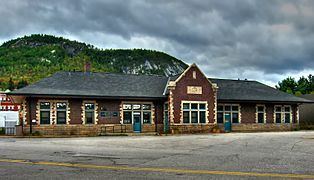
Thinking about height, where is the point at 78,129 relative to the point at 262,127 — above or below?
above

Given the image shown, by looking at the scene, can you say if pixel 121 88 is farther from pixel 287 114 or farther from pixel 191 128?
pixel 287 114

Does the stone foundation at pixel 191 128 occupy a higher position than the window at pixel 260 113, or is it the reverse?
the window at pixel 260 113

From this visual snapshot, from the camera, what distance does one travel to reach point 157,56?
134 m

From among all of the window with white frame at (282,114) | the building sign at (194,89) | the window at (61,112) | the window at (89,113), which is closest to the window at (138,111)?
the window at (89,113)

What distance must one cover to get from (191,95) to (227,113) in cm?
512

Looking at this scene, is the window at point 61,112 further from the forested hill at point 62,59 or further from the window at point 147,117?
the forested hill at point 62,59

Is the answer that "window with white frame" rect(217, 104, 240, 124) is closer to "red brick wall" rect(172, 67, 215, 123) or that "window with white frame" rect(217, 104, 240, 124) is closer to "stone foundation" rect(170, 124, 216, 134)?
"red brick wall" rect(172, 67, 215, 123)

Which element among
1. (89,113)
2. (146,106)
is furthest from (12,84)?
(146,106)

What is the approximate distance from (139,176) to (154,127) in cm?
2523

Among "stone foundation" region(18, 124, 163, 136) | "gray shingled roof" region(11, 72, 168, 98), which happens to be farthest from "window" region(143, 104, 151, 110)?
"stone foundation" region(18, 124, 163, 136)

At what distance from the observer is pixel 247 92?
39.2 meters

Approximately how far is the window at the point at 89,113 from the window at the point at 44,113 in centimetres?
314

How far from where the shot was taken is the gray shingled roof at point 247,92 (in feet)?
122

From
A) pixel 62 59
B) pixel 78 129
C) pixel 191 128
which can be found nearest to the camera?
pixel 78 129
